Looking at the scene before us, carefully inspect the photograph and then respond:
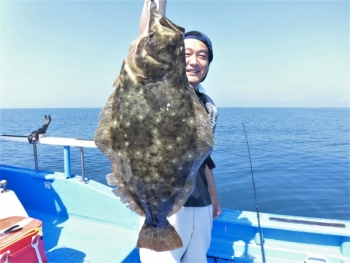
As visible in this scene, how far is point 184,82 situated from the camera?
6.02 ft

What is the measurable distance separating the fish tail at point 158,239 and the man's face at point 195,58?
138cm

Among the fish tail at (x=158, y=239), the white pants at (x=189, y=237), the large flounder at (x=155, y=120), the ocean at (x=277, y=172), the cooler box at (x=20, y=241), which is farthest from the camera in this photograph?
the ocean at (x=277, y=172)

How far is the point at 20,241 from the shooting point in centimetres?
322

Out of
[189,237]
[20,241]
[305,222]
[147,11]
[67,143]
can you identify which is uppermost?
[147,11]

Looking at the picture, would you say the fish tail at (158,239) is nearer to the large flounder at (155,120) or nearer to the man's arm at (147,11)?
the large flounder at (155,120)

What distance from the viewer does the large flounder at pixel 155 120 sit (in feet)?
5.77

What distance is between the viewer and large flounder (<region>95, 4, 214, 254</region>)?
5.77 feet

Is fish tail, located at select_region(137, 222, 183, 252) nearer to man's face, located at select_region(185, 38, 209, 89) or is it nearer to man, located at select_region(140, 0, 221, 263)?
man, located at select_region(140, 0, 221, 263)

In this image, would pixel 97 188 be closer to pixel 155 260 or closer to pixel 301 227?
pixel 155 260

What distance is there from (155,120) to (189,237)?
1.29 meters

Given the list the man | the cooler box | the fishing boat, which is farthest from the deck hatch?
the cooler box

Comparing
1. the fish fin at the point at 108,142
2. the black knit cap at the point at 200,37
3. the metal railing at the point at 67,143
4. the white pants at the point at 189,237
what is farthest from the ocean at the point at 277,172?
the fish fin at the point at 108,142

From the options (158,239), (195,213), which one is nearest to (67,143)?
(195,213)

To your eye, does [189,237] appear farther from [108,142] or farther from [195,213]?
[108,142]
